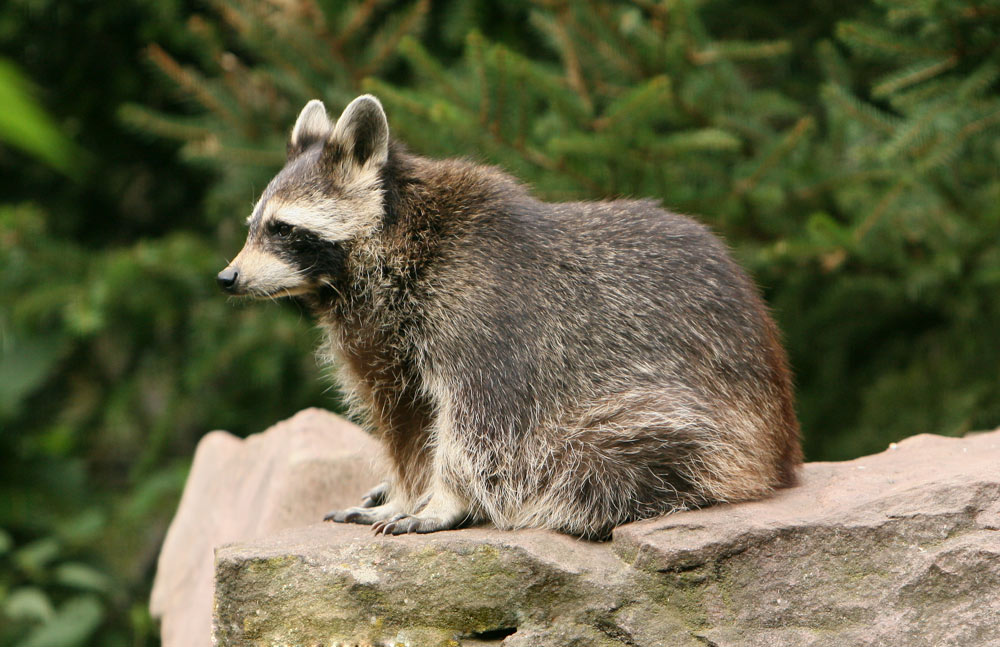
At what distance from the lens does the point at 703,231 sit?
5418 mm

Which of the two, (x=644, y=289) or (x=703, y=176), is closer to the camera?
(x=644, y=289)

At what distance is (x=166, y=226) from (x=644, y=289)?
283 inches

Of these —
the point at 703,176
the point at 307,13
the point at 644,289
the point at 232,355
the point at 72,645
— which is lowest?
the point at 72,645

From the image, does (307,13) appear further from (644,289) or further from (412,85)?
(644,289)

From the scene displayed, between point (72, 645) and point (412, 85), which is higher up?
point (412, 85)

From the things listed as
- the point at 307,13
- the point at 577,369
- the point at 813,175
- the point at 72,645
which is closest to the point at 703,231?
the point at 577,369

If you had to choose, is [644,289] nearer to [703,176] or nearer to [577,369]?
[577,369]

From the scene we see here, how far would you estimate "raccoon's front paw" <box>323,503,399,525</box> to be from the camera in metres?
5.35

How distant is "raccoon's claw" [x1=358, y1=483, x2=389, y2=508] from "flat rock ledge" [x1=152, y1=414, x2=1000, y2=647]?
4.89 feet

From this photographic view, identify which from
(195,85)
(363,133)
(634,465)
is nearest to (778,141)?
(363,133)

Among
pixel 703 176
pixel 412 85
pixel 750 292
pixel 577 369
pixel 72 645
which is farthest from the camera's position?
pixel 412 85

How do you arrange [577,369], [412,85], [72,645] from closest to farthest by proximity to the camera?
[577,369] < [72,645] < [412,85]

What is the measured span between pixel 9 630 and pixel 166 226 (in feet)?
13.9

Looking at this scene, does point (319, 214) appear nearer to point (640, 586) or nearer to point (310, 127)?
point (310, 127)
